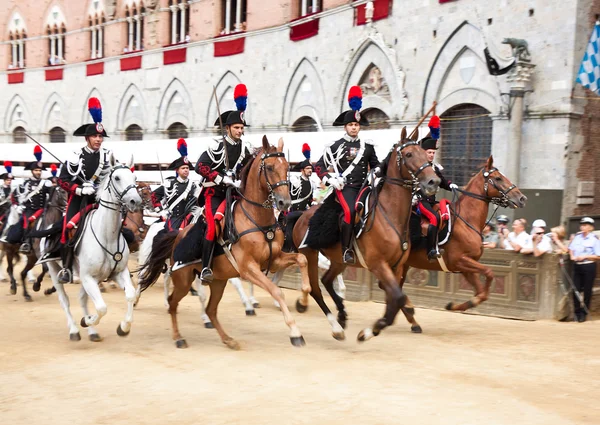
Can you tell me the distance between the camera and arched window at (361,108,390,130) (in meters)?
20.1

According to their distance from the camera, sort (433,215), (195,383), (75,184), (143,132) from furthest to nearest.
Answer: (143,132), (433,215), (75,184), (195,383)

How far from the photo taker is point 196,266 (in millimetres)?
9016

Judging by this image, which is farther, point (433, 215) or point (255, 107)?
point (255, 107)

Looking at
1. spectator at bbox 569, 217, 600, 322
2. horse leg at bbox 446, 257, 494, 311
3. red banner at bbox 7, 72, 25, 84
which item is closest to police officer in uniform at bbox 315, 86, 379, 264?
horse leg at bbox 446, 257, 494, 311

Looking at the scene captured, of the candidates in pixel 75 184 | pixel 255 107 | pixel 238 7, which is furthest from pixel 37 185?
pixel 238 7

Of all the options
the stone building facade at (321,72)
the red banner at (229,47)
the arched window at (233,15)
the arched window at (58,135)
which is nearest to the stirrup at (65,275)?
the stone building facade at (321,72)

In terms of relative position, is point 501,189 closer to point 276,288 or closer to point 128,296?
point 276,288

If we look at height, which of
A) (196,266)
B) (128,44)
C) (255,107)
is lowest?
(196,266)

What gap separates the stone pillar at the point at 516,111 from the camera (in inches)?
611

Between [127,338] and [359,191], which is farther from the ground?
[359,191]

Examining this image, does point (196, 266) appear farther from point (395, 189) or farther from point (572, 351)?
point (572, 351)

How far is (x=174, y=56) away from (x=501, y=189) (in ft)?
73.9

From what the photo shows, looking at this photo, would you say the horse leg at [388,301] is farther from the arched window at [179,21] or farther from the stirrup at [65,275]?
the arched window at [179,21]

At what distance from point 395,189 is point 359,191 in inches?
28.9
